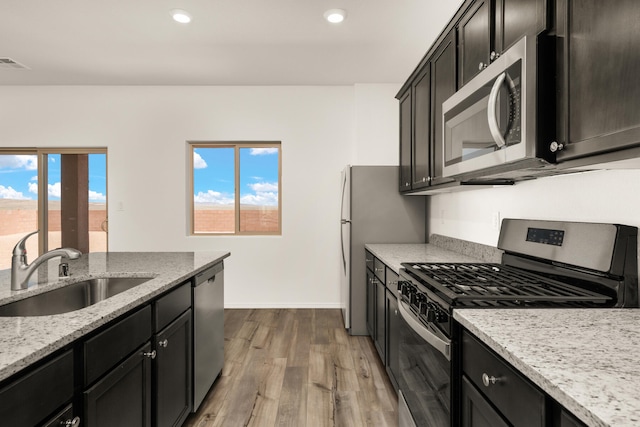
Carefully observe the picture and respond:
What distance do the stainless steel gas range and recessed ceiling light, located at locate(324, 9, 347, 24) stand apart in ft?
6.33

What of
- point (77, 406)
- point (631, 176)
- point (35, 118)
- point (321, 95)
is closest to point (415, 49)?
point (321, 95)

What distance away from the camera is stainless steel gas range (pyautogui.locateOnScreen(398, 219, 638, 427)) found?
128 cm

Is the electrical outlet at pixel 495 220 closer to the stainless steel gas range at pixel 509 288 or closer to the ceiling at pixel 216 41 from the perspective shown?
the stainless steel gas range at pixel 509 288

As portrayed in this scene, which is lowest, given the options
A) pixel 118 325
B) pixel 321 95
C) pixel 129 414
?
pixel 129 414

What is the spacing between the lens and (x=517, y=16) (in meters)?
1.50

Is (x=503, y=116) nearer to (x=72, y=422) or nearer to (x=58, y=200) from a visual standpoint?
(x=72, y=422)

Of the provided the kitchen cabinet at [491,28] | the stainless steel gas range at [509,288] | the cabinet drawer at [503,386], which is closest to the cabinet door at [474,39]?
the kitchen cabinet at [491,28]

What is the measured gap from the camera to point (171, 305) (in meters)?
1.80

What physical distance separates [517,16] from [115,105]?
4461 millimetres

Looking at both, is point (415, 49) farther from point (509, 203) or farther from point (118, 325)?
point (118, 325)

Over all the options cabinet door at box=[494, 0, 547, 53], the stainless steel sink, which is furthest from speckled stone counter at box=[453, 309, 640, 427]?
the stainless steel sink

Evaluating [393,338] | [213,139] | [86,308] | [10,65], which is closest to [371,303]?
[393,338]

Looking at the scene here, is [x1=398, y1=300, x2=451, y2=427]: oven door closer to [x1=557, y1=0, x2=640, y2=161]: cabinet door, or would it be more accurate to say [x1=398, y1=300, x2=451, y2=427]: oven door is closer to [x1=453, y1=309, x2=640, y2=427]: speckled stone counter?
[x1=453, y1=309, x2=640, y2=427]: speckled stone counter

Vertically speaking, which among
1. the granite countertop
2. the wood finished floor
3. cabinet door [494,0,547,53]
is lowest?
the wood finished floor
